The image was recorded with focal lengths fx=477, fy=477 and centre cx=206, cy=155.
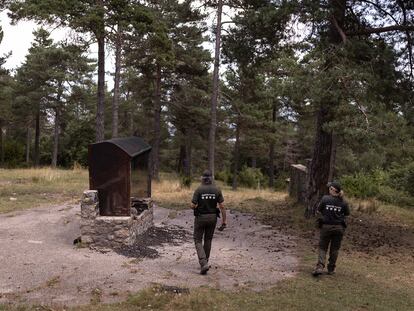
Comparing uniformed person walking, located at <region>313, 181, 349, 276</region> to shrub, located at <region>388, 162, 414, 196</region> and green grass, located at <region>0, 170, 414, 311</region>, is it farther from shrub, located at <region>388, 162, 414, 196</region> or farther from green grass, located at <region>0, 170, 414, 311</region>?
shrub, located at <region>388, 162, 414, 196</region>

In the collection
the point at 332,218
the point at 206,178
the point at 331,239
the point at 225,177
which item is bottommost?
the point at 225,177

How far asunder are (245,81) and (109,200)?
25.3 metres

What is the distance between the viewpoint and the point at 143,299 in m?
7.03

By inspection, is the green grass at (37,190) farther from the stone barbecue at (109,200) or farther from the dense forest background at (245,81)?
the stone barbecue at (109,200)

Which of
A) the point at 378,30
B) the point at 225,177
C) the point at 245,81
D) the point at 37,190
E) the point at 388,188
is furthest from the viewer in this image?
the point at 225,177

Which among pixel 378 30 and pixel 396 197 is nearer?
pixel 378 30

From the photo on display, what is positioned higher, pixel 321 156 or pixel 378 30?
pixel 378 30

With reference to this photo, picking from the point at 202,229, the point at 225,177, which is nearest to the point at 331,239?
the point at 202,229

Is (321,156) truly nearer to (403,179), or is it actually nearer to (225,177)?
(403,179)

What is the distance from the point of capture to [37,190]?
1977 cm

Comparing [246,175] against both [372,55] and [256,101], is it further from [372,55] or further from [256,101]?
[372,55]

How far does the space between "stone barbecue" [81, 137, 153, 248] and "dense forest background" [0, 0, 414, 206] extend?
4.95 metres

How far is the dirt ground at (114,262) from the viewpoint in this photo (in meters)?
7.54

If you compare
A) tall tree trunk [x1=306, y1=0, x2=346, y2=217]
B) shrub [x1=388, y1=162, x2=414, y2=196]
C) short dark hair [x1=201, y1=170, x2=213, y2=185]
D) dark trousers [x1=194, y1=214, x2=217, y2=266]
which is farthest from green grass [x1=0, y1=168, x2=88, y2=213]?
shrub [x1=388, y1=162, x2=414, y2=196]
